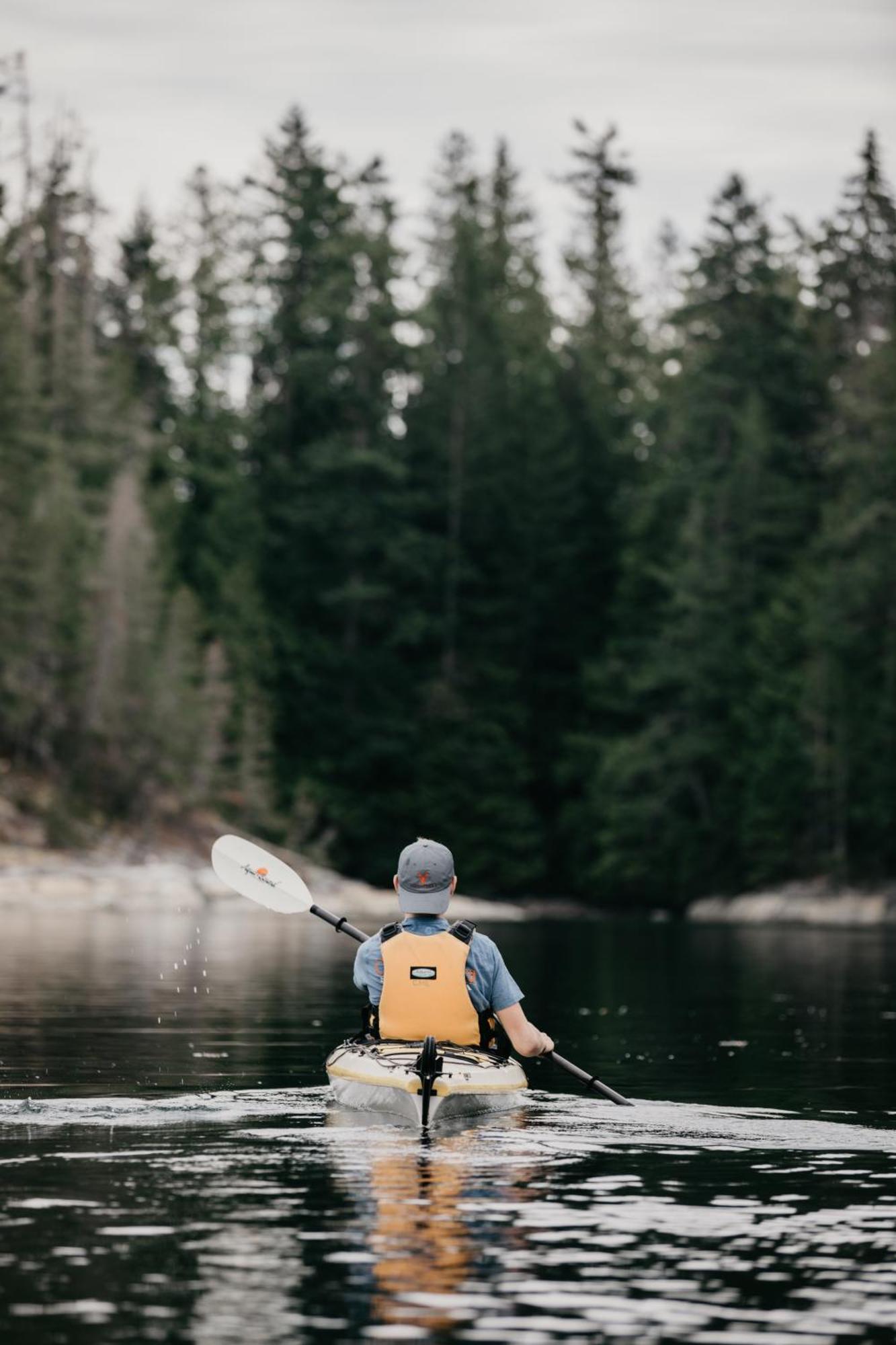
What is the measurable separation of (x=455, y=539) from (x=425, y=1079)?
2723 inches

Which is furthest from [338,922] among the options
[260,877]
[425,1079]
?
[425,1079]

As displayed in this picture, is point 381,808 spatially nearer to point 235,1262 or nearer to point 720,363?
point 720,363

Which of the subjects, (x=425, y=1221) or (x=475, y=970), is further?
(x=475, y=970)

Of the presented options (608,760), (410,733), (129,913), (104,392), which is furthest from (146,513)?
(129,913)

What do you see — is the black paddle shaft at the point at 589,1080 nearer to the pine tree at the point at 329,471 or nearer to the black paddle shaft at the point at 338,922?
the black paddle shaft at the point at 338,922

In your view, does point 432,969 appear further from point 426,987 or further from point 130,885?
point 130,885

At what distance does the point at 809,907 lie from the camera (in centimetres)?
6544

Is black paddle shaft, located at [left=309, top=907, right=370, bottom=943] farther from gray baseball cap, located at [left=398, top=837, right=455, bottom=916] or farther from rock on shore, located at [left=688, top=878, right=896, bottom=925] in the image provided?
rock on shore, located at [left=688, top=878, right=896, bottom=925]

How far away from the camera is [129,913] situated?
5209cm

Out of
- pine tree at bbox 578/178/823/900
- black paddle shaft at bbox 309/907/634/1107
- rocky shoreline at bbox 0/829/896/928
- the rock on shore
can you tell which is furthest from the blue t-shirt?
pine tree at bbox 578/178/823/900

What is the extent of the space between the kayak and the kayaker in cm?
13

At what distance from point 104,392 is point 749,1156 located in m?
65.1

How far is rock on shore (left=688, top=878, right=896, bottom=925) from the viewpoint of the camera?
63.4 m

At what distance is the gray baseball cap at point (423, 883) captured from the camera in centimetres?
1320
